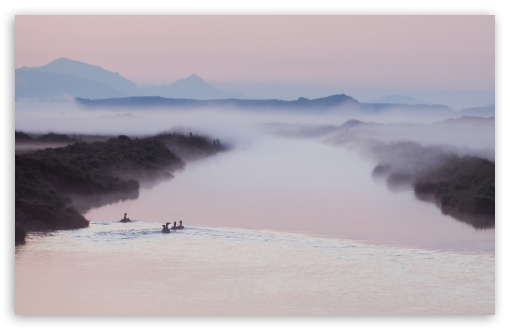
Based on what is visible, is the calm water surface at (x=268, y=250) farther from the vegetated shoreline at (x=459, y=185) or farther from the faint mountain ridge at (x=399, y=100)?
the faint mountain ridge at (x=399, y=100)

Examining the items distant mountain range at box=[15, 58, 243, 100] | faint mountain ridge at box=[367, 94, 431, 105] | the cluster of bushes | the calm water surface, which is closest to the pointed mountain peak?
distant mountain range at box=[15, 58, 243, 100]

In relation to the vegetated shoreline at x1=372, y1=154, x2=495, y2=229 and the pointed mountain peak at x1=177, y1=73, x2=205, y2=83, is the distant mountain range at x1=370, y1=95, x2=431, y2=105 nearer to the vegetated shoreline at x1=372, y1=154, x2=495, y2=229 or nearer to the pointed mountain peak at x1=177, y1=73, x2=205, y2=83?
the vegetated shoreline at x1=372, y1=154, x2=495, y2=229

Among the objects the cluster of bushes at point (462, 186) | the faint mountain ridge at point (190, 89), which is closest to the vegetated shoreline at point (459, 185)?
the cluster of bushes at point (462, 186)

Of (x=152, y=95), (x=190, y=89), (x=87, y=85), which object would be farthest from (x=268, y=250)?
(x=87, y=85)

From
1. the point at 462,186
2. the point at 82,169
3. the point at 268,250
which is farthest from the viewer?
the point at 82,169

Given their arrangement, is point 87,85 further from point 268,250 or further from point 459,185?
point 459,185

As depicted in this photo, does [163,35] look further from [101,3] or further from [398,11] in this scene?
[398,11]
